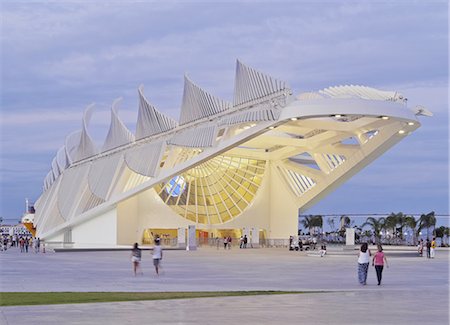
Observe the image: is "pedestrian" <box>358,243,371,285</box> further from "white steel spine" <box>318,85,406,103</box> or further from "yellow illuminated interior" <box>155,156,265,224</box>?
"yellow illuminated interior" <box>155,156,265,224</box>

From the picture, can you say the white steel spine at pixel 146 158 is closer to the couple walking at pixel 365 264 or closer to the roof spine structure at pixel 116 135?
the roof spine structure at pixel 116 135

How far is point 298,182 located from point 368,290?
1664 inches

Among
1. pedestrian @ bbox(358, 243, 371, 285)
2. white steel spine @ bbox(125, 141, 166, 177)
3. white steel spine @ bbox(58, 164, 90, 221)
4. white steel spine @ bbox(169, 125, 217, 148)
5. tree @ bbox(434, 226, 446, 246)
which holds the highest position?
white steel spine @ bbox(169, 125, 217, 148)

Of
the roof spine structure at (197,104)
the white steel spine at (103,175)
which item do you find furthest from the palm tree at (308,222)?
the roof spine structure at (197,104)

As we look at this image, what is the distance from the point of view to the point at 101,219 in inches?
2201

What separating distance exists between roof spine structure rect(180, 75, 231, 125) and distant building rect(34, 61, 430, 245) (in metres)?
0.07

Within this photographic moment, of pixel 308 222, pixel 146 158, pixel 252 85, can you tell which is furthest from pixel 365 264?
pixel 308 222

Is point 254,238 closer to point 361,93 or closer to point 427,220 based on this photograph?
point 361,93

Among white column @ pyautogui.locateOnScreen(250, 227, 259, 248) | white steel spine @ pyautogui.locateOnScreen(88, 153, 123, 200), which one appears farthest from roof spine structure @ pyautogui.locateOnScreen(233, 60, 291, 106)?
white column @ pyautogui.locateOnScreen(250, 227, 259, 248)

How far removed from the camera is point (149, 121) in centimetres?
5294

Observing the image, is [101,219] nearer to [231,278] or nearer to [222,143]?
[222,143]

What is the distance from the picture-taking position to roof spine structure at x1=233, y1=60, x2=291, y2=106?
4203cm

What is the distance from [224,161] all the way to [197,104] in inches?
586

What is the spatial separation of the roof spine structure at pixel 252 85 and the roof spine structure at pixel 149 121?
24.3 feet
